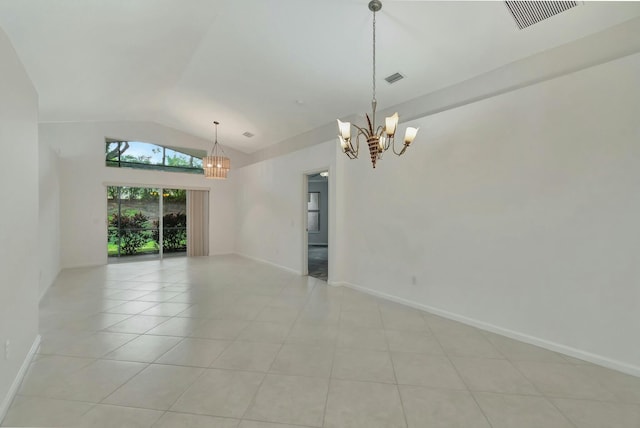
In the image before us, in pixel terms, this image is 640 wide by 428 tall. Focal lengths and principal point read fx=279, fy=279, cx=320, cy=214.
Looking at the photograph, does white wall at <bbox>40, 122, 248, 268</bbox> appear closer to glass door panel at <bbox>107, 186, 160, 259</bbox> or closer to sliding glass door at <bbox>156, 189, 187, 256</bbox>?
glass door panel at <bbox>107, 186, 160, 259</bbox>

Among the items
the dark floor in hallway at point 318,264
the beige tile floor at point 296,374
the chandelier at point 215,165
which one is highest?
the chandelier at point 215,165

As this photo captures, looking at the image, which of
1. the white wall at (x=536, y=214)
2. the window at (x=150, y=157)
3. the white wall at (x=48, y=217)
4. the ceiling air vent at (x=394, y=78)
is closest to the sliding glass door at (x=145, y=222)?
the window at (x=150, y=157)

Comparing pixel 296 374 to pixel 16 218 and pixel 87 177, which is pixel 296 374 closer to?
pixel 16 218

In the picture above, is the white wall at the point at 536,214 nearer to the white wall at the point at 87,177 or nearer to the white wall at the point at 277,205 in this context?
the white wall at the point at 277,205

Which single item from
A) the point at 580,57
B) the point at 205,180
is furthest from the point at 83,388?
the point at 205,180

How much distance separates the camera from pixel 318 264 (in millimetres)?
7457

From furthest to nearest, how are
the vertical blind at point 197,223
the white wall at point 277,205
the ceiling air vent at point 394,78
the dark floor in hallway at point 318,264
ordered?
the vertical blind at point 197,223, the dark floor in hallway at point 318,264, the white wall at point 277,205, the ceiling air vent at point 394,78

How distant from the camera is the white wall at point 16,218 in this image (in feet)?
6.34

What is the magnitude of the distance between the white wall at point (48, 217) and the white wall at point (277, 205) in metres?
4.27

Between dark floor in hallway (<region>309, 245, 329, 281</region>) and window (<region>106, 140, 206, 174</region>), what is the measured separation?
4423 millimetres

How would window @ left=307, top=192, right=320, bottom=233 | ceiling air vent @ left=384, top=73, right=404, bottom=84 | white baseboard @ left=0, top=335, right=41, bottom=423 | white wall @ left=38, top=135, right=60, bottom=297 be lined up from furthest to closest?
window @ left=307, top=192, right=320, bottom=233
white wall @ left=38, top=135, right=60, bottom=297
ceiling air vent @ left=384, top=73, right=404, bottom=84
white baseboard @ left=0, top=335, right=41, bottom=423

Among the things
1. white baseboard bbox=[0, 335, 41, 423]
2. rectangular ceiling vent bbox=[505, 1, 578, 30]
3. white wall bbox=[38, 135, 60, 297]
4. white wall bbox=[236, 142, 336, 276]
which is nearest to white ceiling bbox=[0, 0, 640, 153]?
rectangular ceiling vent bbox=[505, 1, 578, 30]

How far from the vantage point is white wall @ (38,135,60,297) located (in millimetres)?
4742

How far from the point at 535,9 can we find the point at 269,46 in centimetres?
289
